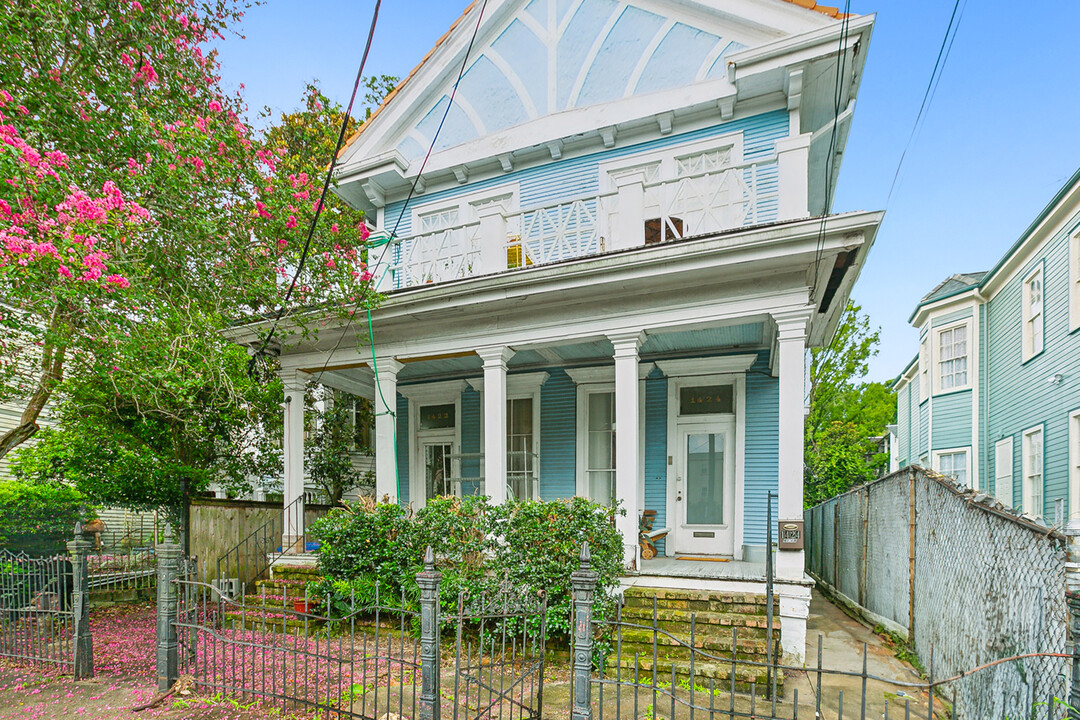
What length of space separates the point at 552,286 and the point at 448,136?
15.1 feet

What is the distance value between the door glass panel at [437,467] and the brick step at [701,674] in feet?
17.9

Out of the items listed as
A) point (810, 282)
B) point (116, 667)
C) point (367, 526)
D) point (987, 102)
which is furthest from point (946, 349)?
point (116, 667)

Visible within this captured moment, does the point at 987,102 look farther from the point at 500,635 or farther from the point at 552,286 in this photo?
the point at 500,635

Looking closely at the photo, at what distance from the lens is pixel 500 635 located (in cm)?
631

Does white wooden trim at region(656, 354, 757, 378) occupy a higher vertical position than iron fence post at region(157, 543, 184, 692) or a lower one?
higher

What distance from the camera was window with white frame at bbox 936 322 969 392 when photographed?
13516 millimetres

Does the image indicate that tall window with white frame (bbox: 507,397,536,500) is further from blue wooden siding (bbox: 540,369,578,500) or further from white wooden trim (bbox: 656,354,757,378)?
white wooden trim (bbox: 656,354,757,378)

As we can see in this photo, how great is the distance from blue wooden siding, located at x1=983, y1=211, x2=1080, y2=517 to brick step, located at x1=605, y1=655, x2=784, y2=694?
23.4ft

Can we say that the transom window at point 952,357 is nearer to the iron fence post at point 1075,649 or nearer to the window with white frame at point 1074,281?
the window with white frame at point 1074,281

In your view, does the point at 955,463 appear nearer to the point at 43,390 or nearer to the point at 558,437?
the point at 558,437

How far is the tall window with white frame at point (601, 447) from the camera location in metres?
9.40

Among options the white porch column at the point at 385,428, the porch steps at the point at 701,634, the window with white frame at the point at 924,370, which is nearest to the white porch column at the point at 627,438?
the porch steps at the point at 701,634

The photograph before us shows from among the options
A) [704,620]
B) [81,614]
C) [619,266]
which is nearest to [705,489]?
[704,620]

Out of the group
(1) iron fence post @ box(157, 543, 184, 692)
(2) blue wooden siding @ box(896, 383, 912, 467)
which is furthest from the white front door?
(2) blue wooden siding @ box(896, 383, 912, 467)
